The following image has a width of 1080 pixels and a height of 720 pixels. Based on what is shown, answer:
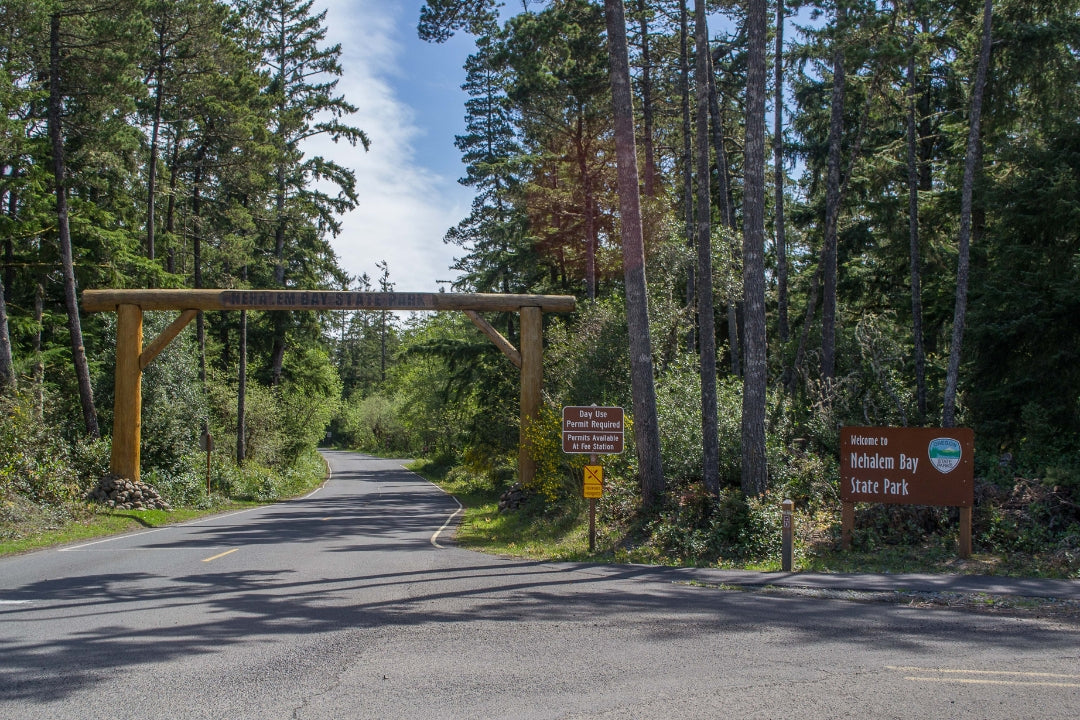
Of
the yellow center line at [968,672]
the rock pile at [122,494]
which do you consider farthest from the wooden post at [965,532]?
the rock pile at [122,494]

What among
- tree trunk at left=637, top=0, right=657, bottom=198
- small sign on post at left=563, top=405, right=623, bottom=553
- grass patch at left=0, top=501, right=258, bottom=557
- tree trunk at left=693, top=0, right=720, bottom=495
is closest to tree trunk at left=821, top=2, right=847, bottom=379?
tree trunk at left=637, top=0, right=657, bottom=198

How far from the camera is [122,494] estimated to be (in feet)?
66.8

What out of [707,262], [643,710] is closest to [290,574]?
[643,710]

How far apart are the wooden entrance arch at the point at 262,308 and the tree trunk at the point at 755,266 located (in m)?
7.68

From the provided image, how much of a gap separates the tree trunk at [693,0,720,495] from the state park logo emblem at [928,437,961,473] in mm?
3510

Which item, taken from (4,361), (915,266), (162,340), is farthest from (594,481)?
(4,361)

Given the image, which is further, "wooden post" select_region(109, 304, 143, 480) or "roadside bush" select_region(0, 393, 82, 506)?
"wooden post" select_region(109, 304, 143, 480)

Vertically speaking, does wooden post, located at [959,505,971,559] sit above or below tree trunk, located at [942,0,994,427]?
below

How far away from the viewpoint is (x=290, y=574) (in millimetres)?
11164

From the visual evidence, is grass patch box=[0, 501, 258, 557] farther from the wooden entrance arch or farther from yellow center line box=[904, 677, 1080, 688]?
yellow center line box=[904, 677, 1080, 688]

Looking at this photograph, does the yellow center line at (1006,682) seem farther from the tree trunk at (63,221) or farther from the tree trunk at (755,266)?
the tree trunk at (63,221)

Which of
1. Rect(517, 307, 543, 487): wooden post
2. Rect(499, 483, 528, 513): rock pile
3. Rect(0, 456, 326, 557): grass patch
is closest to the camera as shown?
Rect(0, 456, 326, 557): grass patch

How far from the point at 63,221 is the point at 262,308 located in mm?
6019

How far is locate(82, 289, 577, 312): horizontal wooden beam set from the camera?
2017cm
